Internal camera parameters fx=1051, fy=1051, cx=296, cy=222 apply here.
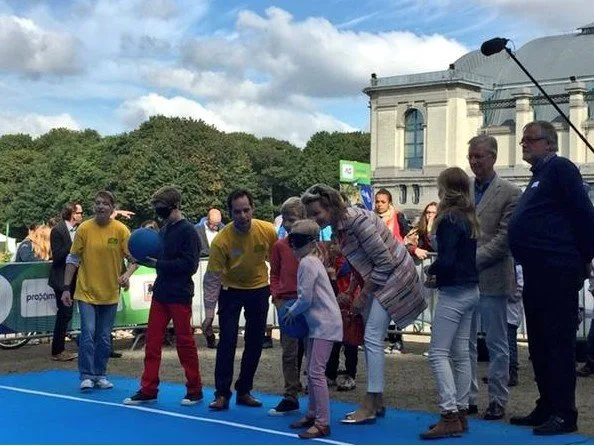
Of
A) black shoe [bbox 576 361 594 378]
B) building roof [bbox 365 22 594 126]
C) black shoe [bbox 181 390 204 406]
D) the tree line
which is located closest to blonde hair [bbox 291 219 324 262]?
black shoe [bbox 181 390 204 406]

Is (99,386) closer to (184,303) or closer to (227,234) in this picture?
(184,303)

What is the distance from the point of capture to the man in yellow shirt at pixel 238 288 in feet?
31.0

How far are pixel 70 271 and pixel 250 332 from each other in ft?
7.59

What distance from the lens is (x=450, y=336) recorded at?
803cm

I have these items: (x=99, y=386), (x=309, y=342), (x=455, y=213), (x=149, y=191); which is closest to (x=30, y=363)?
(x=99, y=386)

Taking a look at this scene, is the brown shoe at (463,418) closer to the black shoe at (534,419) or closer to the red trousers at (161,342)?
the black shoe at (534,419)

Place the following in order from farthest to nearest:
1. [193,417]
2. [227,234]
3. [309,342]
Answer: [227,234] < [193,417] < [309,342]

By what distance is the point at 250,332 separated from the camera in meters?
9.61

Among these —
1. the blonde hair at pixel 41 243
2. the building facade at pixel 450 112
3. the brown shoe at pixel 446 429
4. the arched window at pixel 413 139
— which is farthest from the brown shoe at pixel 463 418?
the arched window at pixel 413 139

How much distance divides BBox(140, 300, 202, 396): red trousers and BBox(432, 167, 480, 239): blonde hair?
2.86 m

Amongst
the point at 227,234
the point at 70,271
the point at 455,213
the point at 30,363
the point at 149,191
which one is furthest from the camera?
the point at 149,191

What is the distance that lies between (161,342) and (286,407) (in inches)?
54.5

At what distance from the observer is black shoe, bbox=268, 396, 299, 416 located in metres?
9.20

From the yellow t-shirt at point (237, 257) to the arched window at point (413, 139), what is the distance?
94.0 metres
